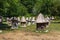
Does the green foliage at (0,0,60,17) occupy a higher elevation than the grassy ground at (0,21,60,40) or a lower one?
higher

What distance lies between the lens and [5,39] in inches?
808

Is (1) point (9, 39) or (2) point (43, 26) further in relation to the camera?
(2) point (43, 26)

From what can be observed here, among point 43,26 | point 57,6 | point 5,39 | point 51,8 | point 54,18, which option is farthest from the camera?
point 54,18

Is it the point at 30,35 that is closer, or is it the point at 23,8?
the point at 30,35

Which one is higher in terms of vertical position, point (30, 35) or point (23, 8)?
point (23, 8)

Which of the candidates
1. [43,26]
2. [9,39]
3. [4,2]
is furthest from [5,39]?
[4,2]

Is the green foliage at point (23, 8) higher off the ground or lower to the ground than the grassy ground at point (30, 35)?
higher

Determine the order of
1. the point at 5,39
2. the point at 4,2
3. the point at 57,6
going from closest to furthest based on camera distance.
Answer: the point at 5,39, the point at 4,2, the point at 57,6

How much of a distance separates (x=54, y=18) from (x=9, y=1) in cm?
3616

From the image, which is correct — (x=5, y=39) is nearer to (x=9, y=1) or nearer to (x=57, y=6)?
(x=9, y=1)

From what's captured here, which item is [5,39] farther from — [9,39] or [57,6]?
[57,6]

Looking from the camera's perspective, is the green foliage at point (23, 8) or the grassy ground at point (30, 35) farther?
the green foliage at point (23, 8)

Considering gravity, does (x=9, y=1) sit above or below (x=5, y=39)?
above

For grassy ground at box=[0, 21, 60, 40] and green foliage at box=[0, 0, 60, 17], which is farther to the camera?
green foliage at box=[0, 0, 60, 17]
